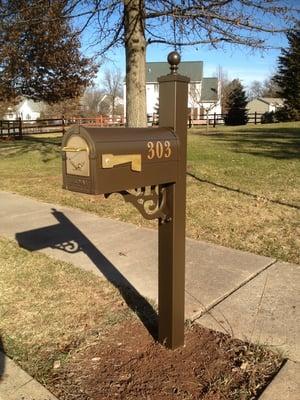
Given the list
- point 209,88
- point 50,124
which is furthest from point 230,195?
point 209,88

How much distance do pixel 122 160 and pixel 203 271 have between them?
80.7 inches

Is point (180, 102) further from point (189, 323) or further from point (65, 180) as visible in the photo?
point (189, 323)

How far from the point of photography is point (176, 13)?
A: 7406 millimetres

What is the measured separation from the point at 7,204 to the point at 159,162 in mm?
5261

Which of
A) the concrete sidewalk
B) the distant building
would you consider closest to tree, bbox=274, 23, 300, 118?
the concrete sidewalk

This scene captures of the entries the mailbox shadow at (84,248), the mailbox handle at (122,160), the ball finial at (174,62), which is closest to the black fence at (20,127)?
the mailbox shadow at (84,248)

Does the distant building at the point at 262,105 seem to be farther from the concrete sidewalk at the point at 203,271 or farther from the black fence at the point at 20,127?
the concrete sidewalk at the point at 203,271

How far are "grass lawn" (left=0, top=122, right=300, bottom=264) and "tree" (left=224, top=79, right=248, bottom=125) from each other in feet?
93.5

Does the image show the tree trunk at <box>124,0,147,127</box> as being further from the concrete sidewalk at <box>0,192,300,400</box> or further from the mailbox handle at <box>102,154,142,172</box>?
the mailbox handle at <box>102,154,142,172</box>

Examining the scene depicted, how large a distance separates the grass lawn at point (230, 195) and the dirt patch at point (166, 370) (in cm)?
178

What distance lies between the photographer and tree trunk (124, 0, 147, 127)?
25.6 ft

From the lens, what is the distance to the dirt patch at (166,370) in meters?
2.44

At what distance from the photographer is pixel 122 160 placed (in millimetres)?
2264

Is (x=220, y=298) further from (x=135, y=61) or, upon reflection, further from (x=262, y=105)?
(x=262, y=105)
